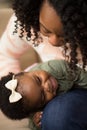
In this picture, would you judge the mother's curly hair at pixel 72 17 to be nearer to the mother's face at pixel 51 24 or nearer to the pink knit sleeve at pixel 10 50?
the mother's face at pixel 51 24

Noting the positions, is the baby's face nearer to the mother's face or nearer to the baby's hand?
the baby's hand

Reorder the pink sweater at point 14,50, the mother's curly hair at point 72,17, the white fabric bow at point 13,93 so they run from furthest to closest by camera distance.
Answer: the pink sweater at point 14,50 → the white fabric bow at point 13,93 → the mother's curly hair at point 72,17

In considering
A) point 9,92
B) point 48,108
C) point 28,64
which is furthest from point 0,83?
point 28,64

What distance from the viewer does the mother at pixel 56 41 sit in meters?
0.79

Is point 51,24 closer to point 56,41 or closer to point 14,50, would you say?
point 56,41

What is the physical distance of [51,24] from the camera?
845mm

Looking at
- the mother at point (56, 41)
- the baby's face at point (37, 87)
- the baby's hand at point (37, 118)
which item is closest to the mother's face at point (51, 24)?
the mother at point (56, 41)

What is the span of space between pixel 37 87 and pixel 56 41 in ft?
0.86

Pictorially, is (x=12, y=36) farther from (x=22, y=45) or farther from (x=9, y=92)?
(x=9, y=92)

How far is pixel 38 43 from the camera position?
1.19 meters

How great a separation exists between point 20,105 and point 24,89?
6 centimetres

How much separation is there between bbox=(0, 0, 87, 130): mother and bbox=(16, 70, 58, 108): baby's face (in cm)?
3

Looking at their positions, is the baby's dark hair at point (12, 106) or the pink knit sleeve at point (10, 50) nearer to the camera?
the baby's dark hair at point (12, 106)

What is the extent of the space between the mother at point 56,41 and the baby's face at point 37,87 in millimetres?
32
